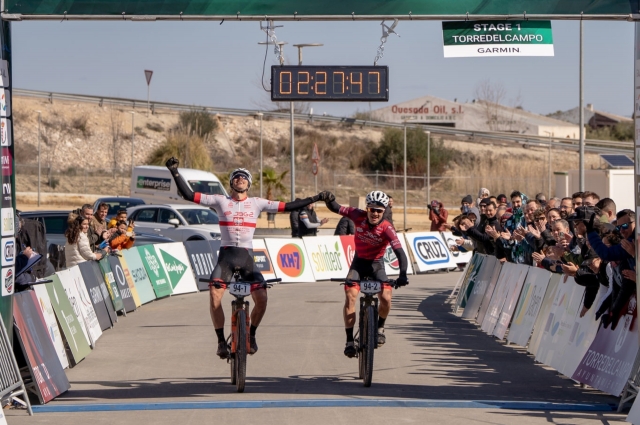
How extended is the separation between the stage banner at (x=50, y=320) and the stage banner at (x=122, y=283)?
20.1 feet

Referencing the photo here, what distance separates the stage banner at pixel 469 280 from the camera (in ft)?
58.6

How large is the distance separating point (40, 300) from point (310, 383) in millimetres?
3004

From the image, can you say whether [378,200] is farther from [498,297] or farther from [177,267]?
[177,267]

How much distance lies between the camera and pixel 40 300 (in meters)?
10.9

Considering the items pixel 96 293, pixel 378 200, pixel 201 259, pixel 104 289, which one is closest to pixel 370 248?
pixel 378 200

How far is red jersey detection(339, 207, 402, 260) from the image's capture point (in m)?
11.1

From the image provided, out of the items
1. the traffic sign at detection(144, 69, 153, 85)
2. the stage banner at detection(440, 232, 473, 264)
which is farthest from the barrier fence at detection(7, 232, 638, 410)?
the traffic sign at detection(144, 69, 153, 85)

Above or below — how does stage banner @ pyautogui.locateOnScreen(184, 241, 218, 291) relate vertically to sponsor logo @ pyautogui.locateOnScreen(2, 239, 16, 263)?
below

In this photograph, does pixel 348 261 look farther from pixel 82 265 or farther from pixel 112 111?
pixel 112 111

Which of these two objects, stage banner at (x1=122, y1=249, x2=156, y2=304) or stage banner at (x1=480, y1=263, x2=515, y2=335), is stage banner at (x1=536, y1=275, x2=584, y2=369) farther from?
stage banner at (x1=122, y1=249, x2=156, y2=304)

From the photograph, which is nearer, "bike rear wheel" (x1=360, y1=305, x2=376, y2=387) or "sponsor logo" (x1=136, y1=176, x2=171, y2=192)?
"bike rear wheel" (x1=360, y1=305, x2=376, y2=387)

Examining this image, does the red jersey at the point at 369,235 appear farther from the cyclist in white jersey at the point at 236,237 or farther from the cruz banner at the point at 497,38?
the cruz banner at the point at 497,38

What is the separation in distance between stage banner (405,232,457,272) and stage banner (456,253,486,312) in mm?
9880

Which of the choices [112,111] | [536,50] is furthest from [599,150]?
[536,50]
